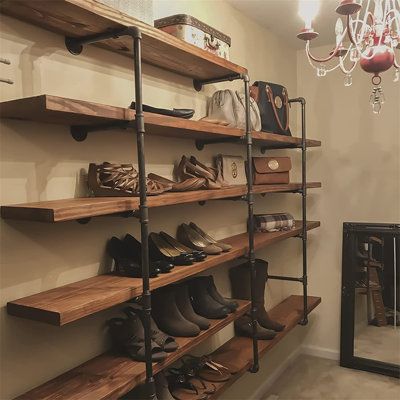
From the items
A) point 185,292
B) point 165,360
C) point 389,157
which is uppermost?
point 389,157

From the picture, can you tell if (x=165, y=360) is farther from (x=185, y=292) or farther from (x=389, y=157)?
(x=389, y=157)

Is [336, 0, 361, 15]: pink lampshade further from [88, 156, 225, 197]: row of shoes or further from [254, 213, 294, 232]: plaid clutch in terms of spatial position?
[254, 213, 294, 232]: plaid clutch

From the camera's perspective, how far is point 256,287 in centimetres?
259

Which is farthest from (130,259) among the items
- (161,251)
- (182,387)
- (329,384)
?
(329,384)

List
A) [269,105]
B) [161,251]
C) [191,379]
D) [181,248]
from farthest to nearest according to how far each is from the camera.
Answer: [269,105], [191,379], [181,248], [161,251]

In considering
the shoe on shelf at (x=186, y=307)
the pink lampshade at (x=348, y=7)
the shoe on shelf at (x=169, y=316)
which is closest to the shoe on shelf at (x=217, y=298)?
the shoe on shelf at (x=186, y=307)

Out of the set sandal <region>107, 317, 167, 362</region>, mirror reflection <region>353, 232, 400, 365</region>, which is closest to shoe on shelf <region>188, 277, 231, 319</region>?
sandal <region>107, 317, 167, 362</region>

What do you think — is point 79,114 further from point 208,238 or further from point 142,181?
point 208,238

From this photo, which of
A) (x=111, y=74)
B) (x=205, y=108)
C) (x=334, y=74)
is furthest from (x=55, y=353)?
(x=334, y=74)

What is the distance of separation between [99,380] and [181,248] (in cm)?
63

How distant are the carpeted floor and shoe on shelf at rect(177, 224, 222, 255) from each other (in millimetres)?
1522

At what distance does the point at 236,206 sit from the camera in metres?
2.58

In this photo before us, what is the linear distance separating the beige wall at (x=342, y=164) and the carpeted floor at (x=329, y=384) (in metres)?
0.29

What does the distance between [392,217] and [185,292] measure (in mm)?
2033
